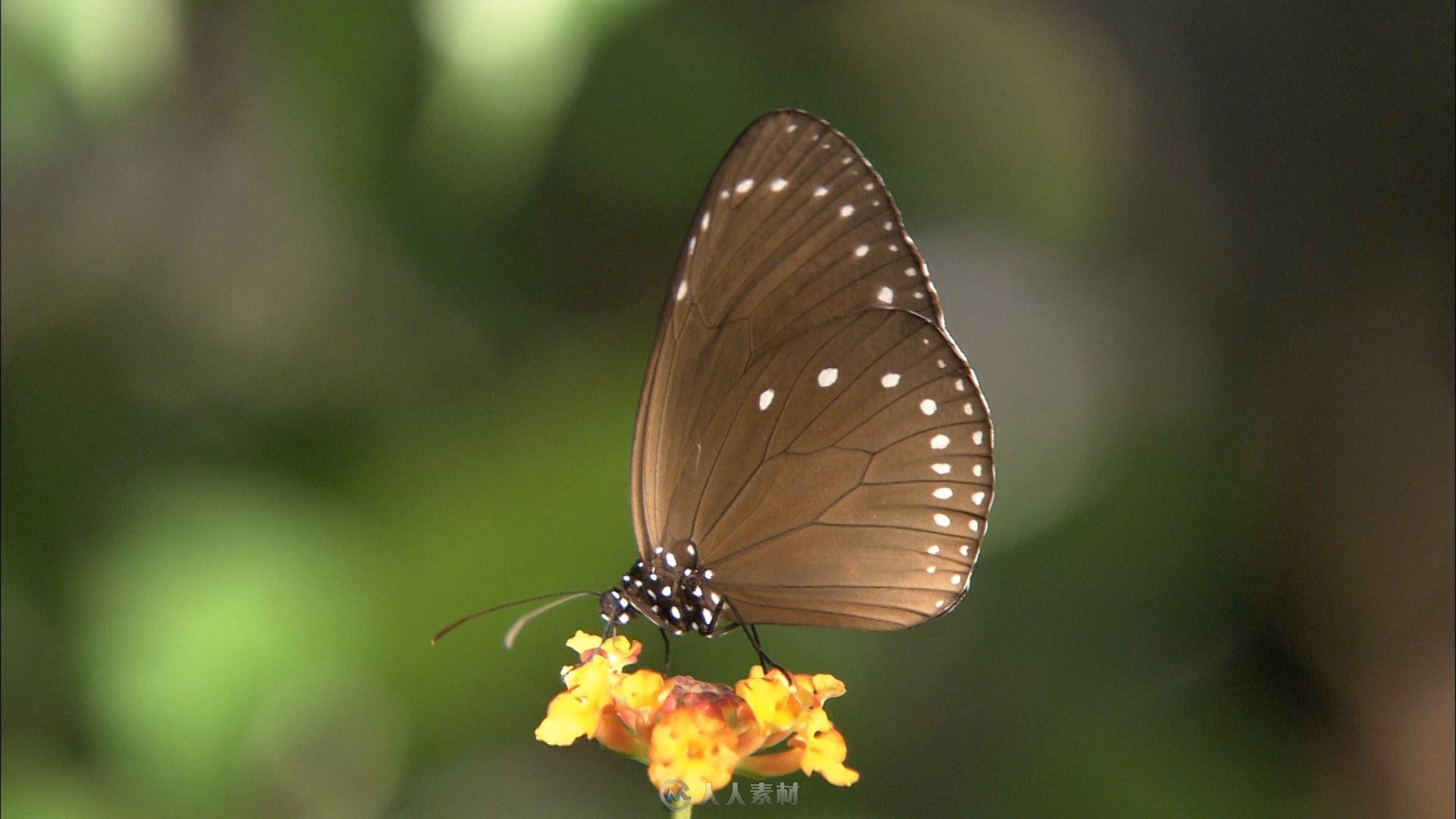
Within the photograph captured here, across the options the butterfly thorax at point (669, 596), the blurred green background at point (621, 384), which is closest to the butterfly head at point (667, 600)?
the butterfly thorax at point (669, 596)

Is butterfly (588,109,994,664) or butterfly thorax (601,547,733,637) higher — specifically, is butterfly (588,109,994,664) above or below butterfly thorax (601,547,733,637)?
above

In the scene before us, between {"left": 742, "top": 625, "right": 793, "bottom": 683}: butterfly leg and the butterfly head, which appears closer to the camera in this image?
{"left": 742, "top": 625, "right": 793, "bottom": 683}: butterfly leg

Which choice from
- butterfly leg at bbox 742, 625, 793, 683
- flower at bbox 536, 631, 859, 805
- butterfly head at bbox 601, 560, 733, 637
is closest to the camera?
flower at bbox 536, 631, 859, 805

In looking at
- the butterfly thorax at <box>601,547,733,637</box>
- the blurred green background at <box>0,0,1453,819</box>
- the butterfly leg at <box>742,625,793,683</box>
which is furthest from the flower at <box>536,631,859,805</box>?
the blurred green background at <box>0,0,1453,819</box>

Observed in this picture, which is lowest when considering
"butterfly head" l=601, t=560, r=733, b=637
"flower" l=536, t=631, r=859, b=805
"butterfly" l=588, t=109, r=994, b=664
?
"flower" l=536, t=631, r=859, b=805

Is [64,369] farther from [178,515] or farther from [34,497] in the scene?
[178,515]

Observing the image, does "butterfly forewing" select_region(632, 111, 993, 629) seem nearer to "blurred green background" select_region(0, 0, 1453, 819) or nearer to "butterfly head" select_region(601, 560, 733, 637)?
"butterfly head" select_region(601, 560, 733, 637)

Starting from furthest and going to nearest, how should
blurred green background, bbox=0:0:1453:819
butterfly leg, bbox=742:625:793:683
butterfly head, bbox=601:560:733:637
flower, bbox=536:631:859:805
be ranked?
1. blurred green background, bbox=0:0:1453:819
2. butterfly head, bbox=601:560:733:637
3. butterfly leg, bbox=742:625:793:683
4. flower, bbox=536:631:859:805
